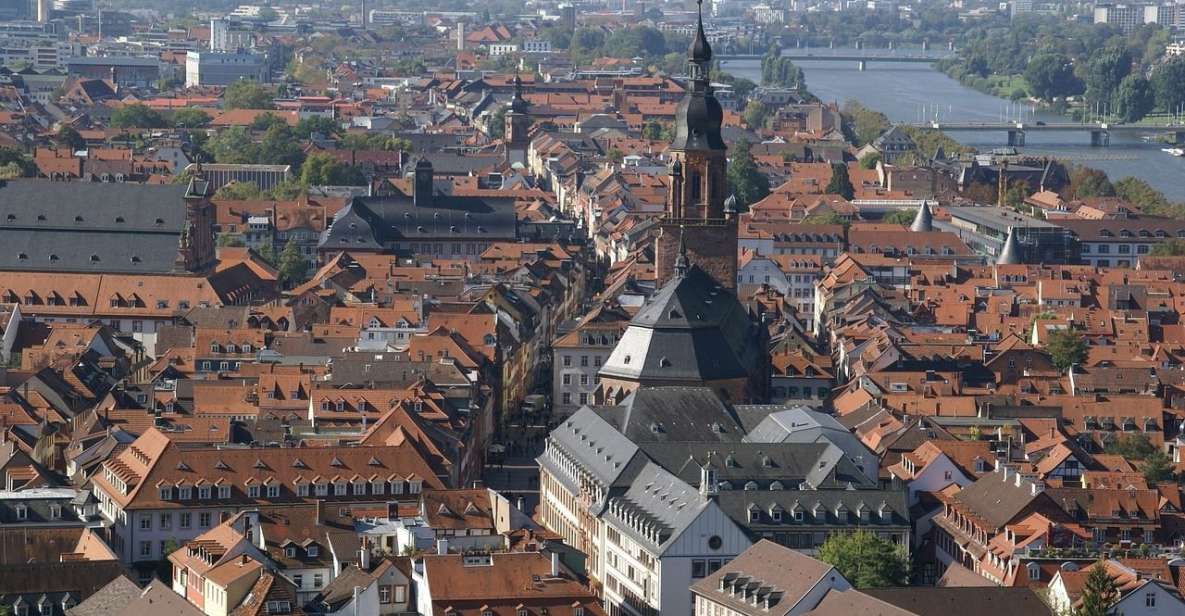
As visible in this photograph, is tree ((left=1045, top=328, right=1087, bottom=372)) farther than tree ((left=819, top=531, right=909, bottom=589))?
Yes

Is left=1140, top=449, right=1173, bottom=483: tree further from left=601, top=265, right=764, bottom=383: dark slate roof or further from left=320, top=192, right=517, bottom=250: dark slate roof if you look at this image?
left=320, top=192, right=517, bottom=250: dark slate roof

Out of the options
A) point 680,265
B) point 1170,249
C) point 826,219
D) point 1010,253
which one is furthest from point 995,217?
point 680,265

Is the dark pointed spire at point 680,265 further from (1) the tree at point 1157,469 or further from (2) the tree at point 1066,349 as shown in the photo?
(1) the tree at point 1157,469

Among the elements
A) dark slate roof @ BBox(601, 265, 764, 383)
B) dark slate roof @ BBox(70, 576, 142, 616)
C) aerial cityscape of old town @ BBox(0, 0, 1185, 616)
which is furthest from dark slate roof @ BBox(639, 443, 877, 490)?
dark slate roof @ BBox(70, 576, 142, 616)

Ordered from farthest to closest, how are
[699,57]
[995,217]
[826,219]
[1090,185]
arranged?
[1090,185]
[995,217]
[826,219]
[699,57]

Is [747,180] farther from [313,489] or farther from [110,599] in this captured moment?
[110,599]

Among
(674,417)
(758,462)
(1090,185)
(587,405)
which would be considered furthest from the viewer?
(1090,185)

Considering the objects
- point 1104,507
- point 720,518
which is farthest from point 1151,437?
point 720,518
